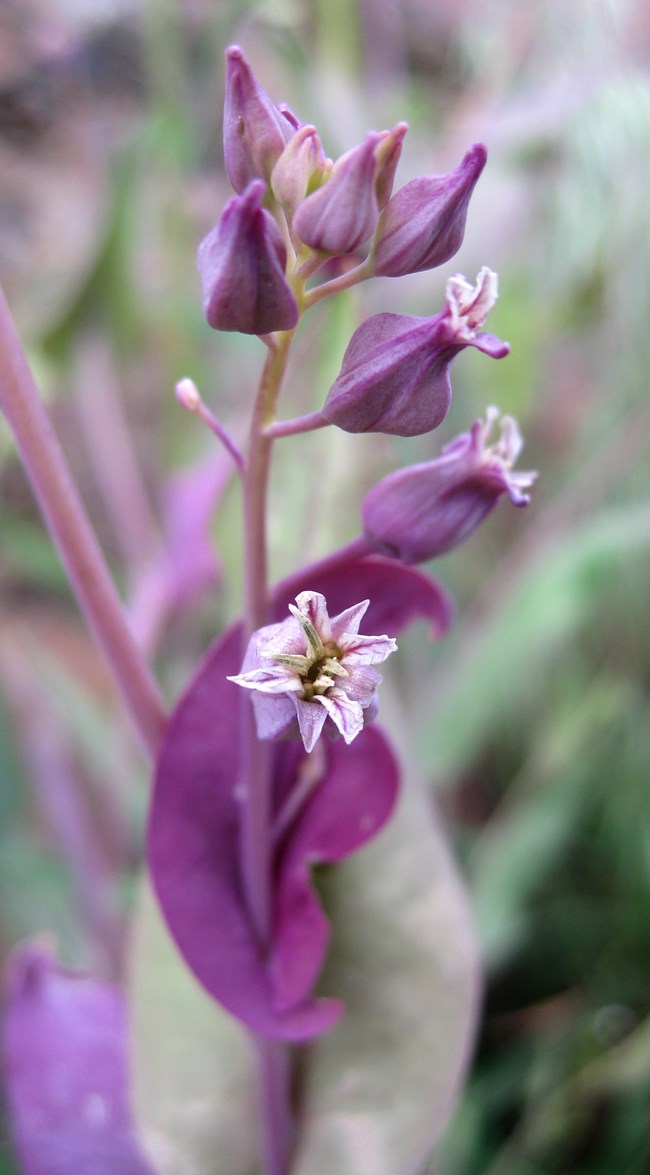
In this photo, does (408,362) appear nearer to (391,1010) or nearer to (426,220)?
(426,220)

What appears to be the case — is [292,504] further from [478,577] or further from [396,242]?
[478,577]

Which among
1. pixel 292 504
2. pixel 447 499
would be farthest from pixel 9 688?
pixel 447 499

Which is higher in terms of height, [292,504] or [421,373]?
[421,373]

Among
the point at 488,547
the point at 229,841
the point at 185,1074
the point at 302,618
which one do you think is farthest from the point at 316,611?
the point at 488,547

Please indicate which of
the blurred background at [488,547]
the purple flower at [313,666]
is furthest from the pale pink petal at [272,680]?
the blurred background at [488,547]

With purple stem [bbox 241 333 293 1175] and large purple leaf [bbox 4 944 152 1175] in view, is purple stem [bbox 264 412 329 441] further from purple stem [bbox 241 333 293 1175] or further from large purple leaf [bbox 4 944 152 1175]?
large purple leaf [bbox 4 944 152 1175]

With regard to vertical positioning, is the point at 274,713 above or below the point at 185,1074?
above

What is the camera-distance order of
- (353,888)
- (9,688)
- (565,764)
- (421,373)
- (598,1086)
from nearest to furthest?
(421,373)
(353,888)
(598,1086)
(565,764)
(9,688)
